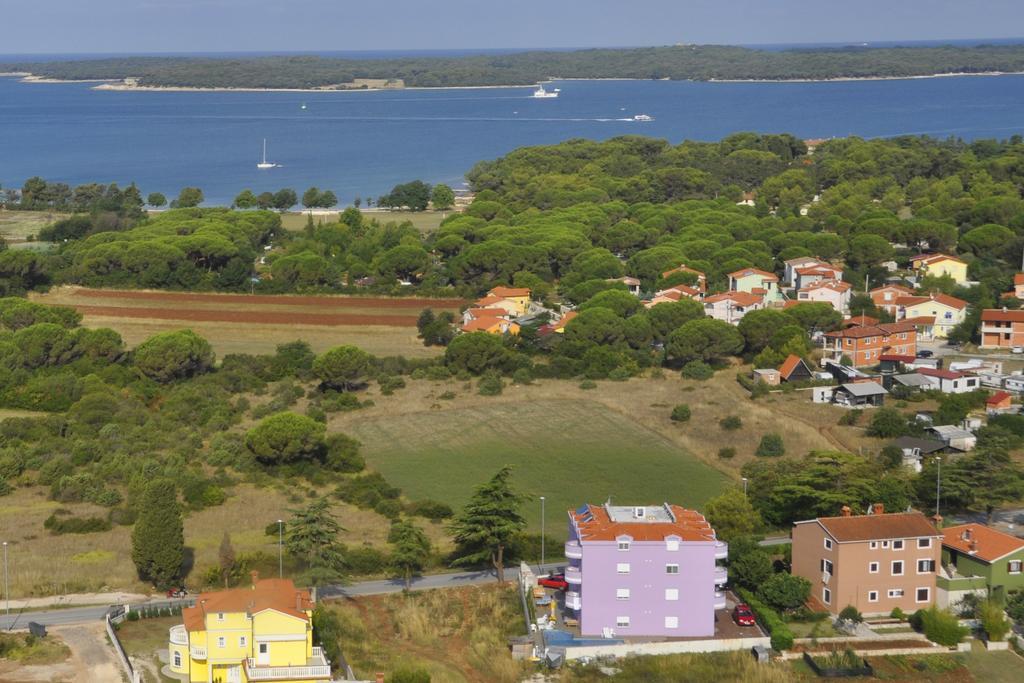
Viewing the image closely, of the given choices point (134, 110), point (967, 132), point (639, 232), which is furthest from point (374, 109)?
point (639, 232)

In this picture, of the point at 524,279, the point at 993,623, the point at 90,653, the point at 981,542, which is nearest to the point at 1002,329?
the point at 524,279

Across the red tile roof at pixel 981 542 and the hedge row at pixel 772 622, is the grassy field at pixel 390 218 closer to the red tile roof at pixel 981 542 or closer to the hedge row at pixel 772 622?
the red tile roof at pixel 981 542

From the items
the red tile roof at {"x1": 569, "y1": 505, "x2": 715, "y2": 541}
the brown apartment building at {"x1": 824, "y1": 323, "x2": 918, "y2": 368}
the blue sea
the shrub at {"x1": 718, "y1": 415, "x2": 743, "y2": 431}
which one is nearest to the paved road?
the red tile roof at {"x1": 569, "y1": 505, "x2": 715, "y2": 541}

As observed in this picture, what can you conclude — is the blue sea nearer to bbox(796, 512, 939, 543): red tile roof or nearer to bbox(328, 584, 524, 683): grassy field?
bbox(328, 584, 524, 683): grassy field

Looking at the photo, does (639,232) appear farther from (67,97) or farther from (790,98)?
(67,97)

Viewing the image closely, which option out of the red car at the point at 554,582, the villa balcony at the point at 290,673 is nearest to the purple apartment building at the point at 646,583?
the red car at the point at 554,582

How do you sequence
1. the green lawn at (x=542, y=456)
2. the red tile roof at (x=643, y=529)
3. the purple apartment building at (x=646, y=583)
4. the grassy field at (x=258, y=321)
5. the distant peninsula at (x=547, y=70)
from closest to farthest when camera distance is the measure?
the purple apartment building at (x=646, y=583)
the red tile roof at (x=643, y=529)
the green lawn at (x=542, y=456)
the grassy field at (x=258, y=321)
the distant peninsula at (x=547, y=70)

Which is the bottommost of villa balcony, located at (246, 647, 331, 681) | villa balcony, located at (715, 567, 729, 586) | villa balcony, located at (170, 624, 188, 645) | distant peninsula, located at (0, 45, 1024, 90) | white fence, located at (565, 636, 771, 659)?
white fence, located at (565, 636, 771, 659)

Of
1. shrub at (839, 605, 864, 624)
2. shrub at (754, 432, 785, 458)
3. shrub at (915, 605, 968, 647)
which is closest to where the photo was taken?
shrub at (915, 605, 968, 647)
